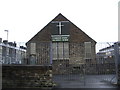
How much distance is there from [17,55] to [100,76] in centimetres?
758

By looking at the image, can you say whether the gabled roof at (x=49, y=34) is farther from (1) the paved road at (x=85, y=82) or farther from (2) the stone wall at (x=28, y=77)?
(2) the stone wall at (x=28, y=77)

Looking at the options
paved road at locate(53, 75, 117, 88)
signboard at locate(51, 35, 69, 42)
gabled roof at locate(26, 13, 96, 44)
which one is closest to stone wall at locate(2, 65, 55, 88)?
paved road at locate(53, 75, 117, 88)

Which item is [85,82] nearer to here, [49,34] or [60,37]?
[60,37]

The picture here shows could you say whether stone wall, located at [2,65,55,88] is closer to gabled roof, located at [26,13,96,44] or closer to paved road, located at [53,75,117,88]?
paved road, located at [53,75,117,88]

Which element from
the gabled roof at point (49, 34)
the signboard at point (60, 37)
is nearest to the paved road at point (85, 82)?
the signboard at point (60, 37)

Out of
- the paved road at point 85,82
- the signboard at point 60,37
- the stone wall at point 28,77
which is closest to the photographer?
the stone wall at point 28,77

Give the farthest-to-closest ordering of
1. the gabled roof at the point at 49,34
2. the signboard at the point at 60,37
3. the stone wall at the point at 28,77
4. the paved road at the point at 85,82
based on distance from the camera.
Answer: the gabled roof at the point at 49,34, the signboard at the point at 60,37, the paved road at the point at 85,82, the stone wall at the point at 28,77

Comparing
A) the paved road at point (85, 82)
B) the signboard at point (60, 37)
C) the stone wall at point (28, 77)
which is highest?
the signboard at point (60, 37)

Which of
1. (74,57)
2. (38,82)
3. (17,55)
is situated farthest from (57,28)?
(38,82)

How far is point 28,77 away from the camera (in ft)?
36.3

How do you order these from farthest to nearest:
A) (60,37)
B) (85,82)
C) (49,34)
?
1. (49,34)
2. (60,37)
3. (85,82)

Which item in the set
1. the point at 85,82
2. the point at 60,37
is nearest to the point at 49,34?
the point at 60,37

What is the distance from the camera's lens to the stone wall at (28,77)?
36.1 feet

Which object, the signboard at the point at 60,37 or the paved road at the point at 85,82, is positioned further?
the signboard at the point at 60,37
